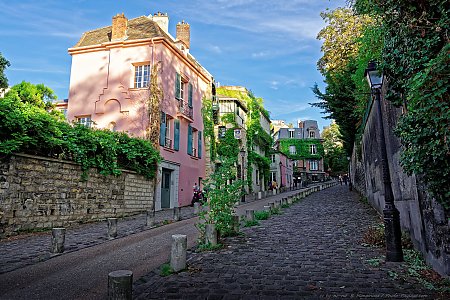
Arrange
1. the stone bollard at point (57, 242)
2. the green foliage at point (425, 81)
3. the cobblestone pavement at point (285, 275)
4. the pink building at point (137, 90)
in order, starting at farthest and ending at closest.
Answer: the pink building at point (137, 90)
the stone bollard at point (57, 242)
the cobblestone pavement at point (285, 275)
the green foliage at point (425, 81)

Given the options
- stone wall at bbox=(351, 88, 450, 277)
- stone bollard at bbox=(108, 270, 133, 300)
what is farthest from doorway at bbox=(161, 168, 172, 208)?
stone bollard at bbox=(108, 270, 133, 300)

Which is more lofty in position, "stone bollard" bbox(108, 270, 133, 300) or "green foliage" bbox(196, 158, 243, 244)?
"green foliage" bbox(196, 158, 243, 244)

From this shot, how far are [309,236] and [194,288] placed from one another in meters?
4.40

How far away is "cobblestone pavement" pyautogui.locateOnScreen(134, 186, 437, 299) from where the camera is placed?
3760 millimetres

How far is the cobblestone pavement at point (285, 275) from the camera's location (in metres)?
3.76

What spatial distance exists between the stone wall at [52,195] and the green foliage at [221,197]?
18.4 feet

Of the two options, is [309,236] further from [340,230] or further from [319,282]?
[319,282]

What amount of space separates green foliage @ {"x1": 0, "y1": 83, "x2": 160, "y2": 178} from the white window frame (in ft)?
14.8

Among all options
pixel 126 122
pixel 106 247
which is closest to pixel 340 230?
pixel 106 247

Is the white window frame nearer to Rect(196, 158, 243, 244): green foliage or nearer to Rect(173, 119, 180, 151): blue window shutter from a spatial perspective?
Rect(173, 119, 180, 151): blue window shutter

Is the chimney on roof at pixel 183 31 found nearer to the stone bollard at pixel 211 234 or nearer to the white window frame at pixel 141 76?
the white window frame at pixel 141 76

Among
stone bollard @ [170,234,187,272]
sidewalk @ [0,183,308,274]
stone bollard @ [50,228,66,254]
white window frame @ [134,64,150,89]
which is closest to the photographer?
stone bollard @ [170,234,187,272]

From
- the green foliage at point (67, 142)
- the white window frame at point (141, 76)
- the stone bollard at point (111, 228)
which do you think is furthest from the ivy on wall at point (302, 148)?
the stone bollard at point (111, 228)

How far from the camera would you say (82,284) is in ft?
14.7
